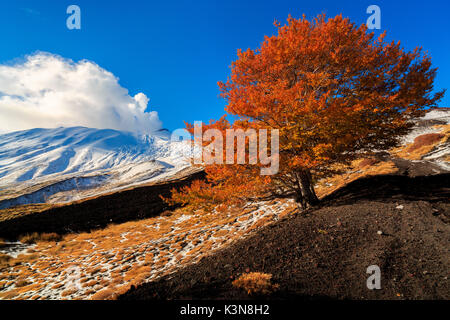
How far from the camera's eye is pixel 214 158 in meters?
7.64

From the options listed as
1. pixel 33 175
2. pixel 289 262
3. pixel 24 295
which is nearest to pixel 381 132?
pixel 289 262

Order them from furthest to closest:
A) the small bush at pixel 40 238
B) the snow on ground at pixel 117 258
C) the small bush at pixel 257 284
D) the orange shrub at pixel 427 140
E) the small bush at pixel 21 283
Answer: 1. the orange shrub at pixel 427 140
2. the small bush at pixel 40 238
3. the small bush at pixel 21 283
4. the snow on ground at pixel 117 258
5. the small bush at pixel 257 284

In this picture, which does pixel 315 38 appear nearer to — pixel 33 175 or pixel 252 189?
pixel 252 189

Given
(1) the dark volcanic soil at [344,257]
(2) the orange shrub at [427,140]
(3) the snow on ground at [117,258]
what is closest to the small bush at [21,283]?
(3) the snow on ground at [117,258]

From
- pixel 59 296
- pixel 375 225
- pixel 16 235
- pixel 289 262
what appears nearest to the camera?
pixel 289 262

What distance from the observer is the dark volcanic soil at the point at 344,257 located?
387 cm

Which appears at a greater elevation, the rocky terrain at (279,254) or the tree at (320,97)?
the tree at (320,97)

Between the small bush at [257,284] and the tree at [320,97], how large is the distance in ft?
12.2

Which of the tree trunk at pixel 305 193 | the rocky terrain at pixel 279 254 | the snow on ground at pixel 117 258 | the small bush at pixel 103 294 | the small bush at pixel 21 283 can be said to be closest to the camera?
the rocky terrain at pixel 279 254

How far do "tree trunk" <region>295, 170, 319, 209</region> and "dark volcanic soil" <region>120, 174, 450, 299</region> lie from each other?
1297mm

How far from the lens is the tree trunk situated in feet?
30.8

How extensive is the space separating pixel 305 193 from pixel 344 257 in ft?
15.8

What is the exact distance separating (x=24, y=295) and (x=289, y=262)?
36.9 ft

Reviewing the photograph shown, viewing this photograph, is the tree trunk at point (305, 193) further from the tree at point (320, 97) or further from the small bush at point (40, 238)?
the small bush at point (40, 238)
